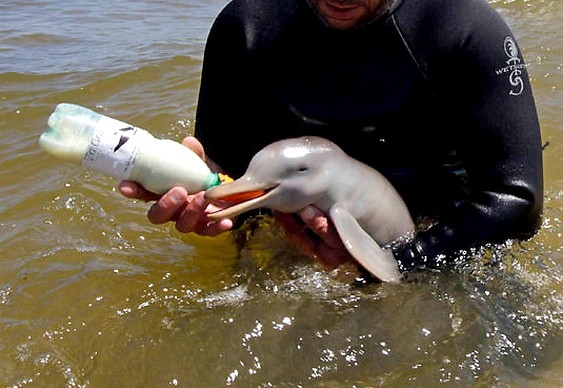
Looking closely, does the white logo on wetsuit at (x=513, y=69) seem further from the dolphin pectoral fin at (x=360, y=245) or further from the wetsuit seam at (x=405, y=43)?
the dolphin pectoral fin at (x=360, y=245)

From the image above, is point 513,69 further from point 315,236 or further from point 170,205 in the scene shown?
point 170,205

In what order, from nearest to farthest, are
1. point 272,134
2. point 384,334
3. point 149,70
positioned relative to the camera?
point 384,334 → point 272,134 → point 149,70

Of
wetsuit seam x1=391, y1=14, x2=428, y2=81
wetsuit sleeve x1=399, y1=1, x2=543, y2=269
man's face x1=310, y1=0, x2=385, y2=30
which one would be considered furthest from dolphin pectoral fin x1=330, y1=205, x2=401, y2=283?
man's face x1=310, y1=0, x2=385, y2=30

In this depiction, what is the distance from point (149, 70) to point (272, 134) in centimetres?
397

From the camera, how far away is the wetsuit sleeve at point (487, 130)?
3842 millimetres

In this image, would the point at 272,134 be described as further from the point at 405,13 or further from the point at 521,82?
the point at 521,82

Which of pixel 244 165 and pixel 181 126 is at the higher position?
pixel 244 165

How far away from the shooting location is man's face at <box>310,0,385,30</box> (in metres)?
3.84

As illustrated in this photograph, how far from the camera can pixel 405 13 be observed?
3982 mm

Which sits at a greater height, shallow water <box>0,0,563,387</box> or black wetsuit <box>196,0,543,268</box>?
black wetsuit <box>196,0,543,268</box>

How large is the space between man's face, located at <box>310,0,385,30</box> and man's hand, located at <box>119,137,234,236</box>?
94 centimetres

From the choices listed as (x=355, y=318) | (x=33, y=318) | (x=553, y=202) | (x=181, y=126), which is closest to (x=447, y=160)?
(x=355, y=318)

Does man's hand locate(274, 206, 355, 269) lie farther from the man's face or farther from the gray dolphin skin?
the man's face

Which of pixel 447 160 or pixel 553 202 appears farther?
pixel 553 202
